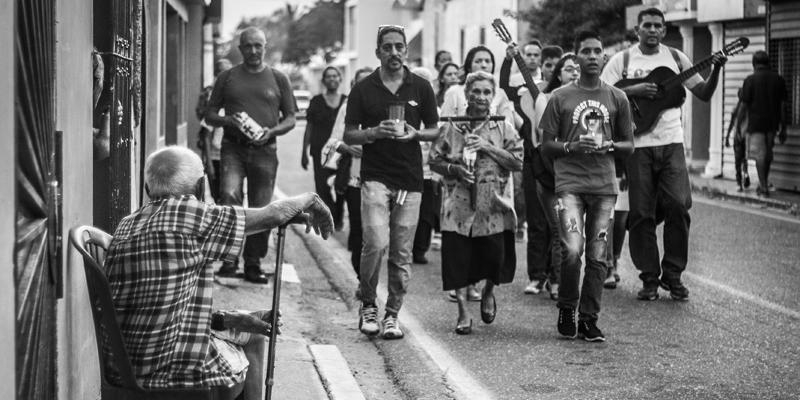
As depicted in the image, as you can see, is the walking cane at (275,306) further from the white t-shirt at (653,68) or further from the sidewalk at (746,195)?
the sidewalk at (746,195)

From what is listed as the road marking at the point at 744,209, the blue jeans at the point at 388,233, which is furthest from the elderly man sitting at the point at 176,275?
the road marking at the point at 744,209

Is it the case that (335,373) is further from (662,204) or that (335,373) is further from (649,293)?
(662,204)

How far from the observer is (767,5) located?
20891 mm

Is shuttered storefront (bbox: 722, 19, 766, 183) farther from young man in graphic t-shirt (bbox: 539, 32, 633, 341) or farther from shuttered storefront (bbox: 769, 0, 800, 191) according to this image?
young man in graphic t-shirt (bbox: 539, 32, 633, 341)

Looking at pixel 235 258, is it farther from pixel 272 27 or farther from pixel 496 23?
pixel 272 27

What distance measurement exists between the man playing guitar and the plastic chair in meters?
5.81

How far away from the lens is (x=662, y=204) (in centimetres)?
1017

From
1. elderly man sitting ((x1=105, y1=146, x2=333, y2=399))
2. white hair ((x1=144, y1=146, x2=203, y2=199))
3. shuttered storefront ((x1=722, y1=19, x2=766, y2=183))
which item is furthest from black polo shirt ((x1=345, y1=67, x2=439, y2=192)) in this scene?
shuttered storefront ((x1=722, y1=19, x2=766, y2=183))

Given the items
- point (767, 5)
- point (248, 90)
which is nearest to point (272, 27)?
point (767, 5)


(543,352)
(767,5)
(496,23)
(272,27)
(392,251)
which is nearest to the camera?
(543,352)

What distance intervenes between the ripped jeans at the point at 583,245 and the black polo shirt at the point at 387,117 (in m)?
0.94

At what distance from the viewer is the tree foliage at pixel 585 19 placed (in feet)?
86.6

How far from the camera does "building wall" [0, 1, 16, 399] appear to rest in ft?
11.7

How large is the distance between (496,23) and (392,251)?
7.86 ft
